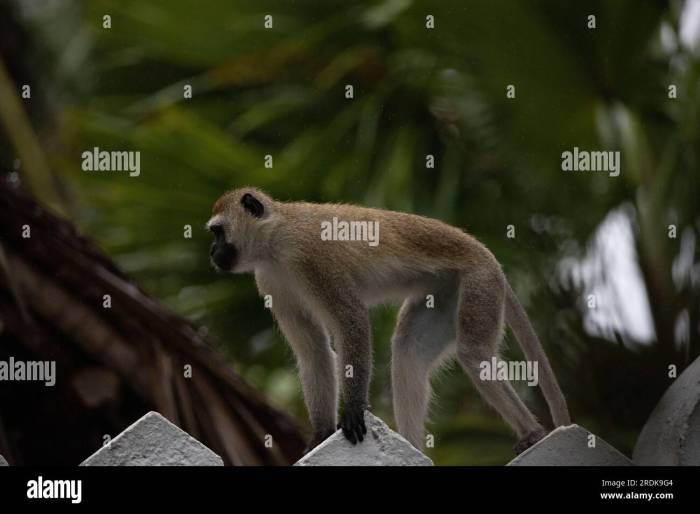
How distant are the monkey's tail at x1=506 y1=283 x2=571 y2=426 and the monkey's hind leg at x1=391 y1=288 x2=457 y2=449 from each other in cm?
32

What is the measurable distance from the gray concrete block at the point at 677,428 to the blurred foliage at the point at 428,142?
2813 millimetres

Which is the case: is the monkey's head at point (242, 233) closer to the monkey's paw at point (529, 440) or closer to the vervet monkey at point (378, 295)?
the vervet monkey at point (378, 295)

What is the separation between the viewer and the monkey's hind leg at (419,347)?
6590mm

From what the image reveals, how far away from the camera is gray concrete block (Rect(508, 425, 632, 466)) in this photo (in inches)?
188

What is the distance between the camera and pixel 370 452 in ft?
15.3

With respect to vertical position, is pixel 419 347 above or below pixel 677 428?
above

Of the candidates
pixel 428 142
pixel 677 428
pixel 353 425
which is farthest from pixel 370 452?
pixel 428 142

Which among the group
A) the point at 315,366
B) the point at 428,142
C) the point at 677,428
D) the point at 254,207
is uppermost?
the point at 428,142

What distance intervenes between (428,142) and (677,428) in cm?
523

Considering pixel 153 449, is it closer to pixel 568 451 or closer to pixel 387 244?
pixel 568 451

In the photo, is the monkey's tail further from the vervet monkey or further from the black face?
the black face

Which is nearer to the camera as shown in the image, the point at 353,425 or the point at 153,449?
the point at 153,449
